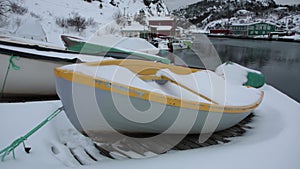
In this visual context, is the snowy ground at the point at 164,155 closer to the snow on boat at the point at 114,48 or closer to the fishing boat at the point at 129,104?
the fishing boat at the point at 129,104

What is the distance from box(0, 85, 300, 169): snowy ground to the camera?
1999 millimetres

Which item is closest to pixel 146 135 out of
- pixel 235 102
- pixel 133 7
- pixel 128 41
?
pixel 235 102

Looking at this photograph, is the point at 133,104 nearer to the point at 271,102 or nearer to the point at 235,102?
the point at 235,102

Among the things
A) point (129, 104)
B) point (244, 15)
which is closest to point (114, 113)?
point (129, 104)

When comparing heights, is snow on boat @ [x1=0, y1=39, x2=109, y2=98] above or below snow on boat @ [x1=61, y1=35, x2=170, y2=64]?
below

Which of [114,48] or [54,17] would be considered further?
[54,17]

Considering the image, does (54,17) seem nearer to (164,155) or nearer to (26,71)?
(26,71)

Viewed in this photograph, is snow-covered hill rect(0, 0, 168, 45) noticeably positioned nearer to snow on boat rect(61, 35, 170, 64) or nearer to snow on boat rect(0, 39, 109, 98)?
snow on boat rect(61, 35, 170, 64)

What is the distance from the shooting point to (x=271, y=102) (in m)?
4.00

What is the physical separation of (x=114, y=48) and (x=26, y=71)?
2.91 metres

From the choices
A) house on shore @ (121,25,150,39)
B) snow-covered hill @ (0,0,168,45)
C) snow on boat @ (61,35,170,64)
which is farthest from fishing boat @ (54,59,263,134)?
house on shore @ (121,25,150,39)

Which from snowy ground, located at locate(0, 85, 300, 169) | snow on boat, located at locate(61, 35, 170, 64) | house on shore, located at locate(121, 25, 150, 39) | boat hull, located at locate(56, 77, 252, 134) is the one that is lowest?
snowy ground, located at locate(0, 85, 300, 169)

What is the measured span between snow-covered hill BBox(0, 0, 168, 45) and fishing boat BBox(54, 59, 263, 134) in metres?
10.1

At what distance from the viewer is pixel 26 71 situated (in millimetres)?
3932
